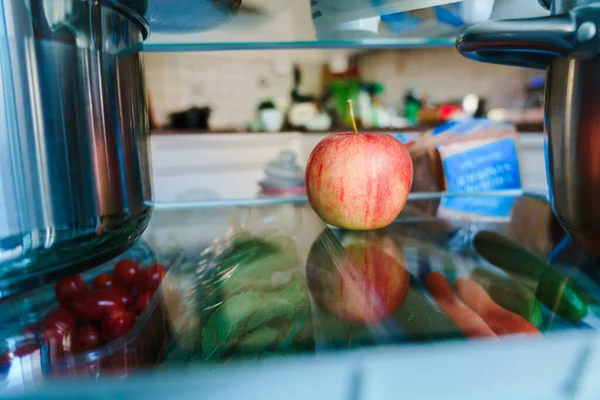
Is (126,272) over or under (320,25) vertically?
under

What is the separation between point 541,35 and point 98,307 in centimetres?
43

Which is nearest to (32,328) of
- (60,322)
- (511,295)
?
(60,322)

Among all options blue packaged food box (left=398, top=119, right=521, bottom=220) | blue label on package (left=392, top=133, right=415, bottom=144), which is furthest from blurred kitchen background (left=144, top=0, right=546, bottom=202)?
blue packaged food box (left=398, top=119, right=521, bottom=220)

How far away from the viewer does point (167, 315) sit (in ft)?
0.91

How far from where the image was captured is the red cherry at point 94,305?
278 mm

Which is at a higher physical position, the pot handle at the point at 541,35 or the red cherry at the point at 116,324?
the pot handle at the point at 541,35

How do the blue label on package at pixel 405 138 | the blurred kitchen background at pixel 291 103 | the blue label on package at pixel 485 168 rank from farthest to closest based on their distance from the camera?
the blurred kitchen background at pixel 291 103, the blue label on package at pixel 405 138, the blue label on package at pixel 485 168

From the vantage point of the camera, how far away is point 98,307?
28 centimetres

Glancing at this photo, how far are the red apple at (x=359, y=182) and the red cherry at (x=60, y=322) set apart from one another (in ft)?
1.06

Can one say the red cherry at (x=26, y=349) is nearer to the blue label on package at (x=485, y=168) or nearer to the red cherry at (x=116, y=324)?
the red cherry at (x=116, y=324)

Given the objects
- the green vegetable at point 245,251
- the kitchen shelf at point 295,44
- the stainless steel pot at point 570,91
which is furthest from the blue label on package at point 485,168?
the green vegetable at point 245,251

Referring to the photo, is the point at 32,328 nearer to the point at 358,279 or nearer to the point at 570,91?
the point at 358,279

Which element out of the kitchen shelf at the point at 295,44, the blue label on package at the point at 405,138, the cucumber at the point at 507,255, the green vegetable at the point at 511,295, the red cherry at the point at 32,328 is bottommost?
the cucumber at the point at 507,255

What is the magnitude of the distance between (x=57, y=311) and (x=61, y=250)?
0.05 meters
